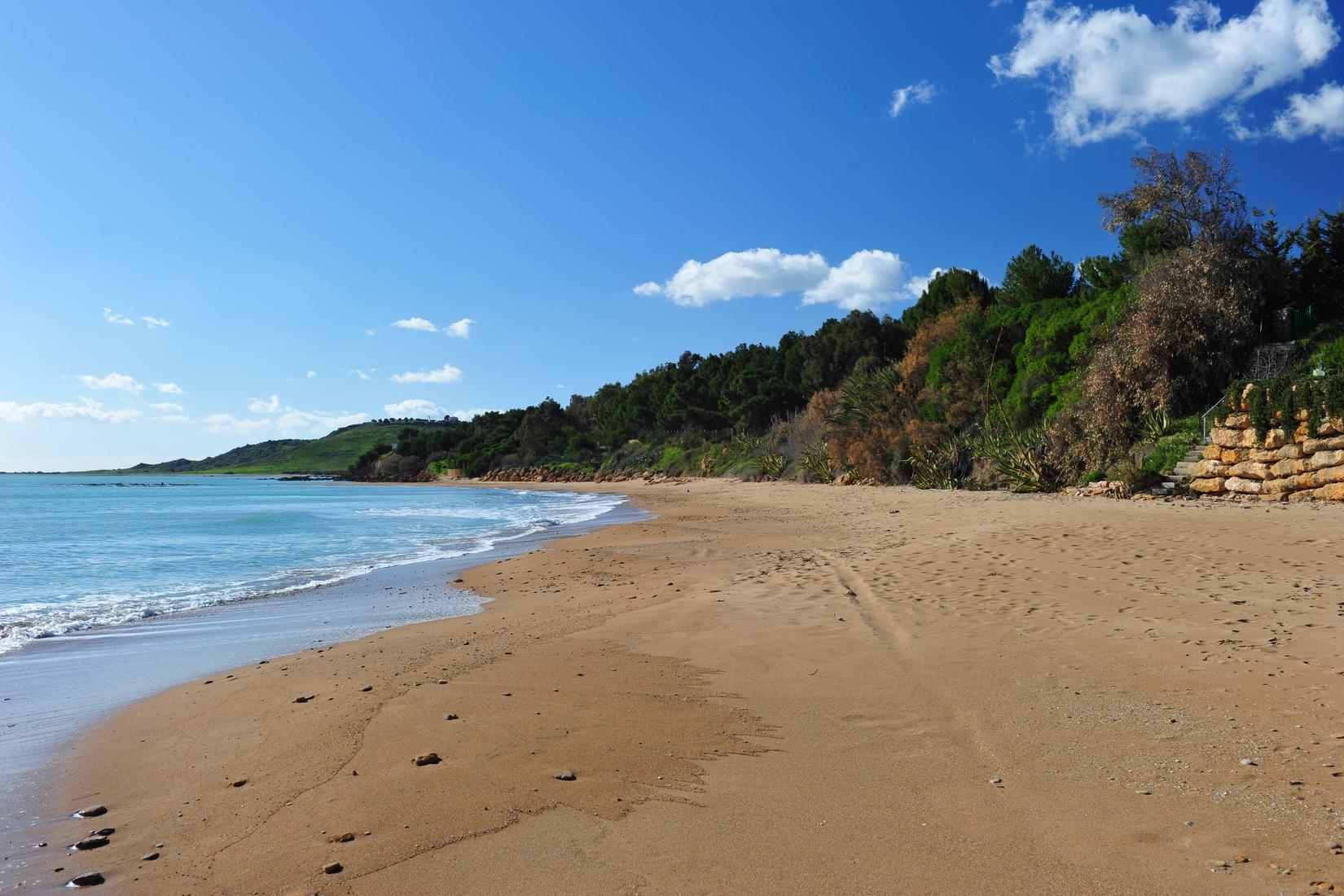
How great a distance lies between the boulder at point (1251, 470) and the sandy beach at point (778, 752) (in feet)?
29.2

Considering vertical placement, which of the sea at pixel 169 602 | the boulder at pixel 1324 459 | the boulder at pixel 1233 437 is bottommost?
the sea at pixel 169 602

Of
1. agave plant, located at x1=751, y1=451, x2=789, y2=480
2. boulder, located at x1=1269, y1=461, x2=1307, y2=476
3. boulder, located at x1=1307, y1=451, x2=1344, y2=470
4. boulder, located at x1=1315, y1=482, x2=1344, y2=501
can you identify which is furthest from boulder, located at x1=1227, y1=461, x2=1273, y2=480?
agave plant, located at x1=751, y1=451, x2=789, y2=480

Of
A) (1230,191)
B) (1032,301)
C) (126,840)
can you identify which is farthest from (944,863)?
(1032,301)

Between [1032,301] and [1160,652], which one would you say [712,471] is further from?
[1160,652]

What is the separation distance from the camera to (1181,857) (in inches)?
109

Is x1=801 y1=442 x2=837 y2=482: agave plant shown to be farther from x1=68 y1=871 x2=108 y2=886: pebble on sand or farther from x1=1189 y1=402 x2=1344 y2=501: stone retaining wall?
x1=68 y1=871 x2=108 y2=886: pebble on sand

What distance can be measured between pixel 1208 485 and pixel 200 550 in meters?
22.5

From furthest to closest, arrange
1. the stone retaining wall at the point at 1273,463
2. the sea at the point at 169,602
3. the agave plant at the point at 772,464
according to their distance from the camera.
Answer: the agave plant at the point at 772,464 < the stone retaining wall at the point at 1273,463 < the sea at the point at 169,602

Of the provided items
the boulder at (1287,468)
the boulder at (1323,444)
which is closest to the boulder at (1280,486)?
the boulder at (1287,468)

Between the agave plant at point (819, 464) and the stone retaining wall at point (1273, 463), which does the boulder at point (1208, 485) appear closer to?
the stone retaining wall at point (1273, 463)

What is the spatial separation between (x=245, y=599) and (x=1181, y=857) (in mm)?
10951

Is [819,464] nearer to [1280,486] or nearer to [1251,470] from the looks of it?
[1251,470]

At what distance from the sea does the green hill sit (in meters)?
113

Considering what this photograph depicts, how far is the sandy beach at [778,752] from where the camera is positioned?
2.85m
